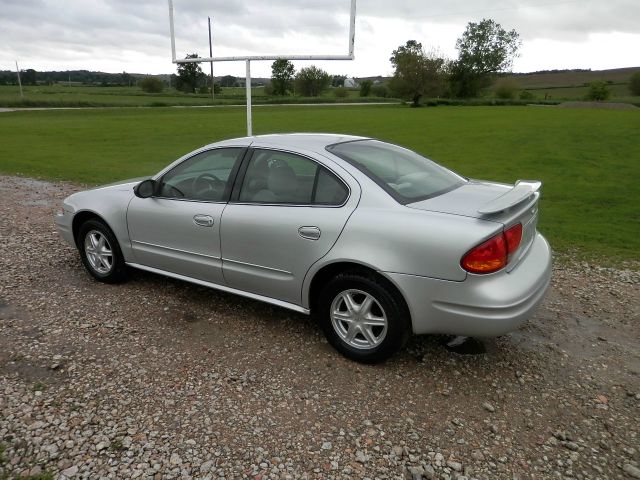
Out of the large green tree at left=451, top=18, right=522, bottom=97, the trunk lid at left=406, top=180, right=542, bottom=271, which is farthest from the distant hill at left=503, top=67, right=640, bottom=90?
the trunk lid at left=406, top=180, right=542, bottom=271

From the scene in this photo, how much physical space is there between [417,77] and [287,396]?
2585 inches

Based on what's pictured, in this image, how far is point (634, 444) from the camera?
2.71 meters

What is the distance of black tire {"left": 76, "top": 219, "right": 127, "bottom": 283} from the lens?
15.5 feet

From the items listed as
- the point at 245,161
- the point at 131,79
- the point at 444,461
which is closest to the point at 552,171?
the point at 245,161

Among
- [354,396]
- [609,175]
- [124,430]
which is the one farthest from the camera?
[609,175]

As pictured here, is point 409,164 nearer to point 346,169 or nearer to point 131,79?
point 346,169

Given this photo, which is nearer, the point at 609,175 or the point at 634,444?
the point at 634,444

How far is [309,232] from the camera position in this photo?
339cm

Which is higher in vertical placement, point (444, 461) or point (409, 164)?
point (409, 164)

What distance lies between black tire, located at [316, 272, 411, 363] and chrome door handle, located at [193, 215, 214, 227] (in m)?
1.14

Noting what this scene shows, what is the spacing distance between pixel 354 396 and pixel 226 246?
154cm

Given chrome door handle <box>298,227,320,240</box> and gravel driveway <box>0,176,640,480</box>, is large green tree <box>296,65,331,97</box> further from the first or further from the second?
chrome door handle <box>298,227,320,240</box>

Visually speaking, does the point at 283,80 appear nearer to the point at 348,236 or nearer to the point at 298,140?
the point at 298,140

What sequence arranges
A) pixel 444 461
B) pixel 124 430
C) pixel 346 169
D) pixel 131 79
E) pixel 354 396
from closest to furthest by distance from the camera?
Answer: pixel 444 461 < pixel 124 430 < pixel 354 396 < pixel 346 169 < pixel 131 79
